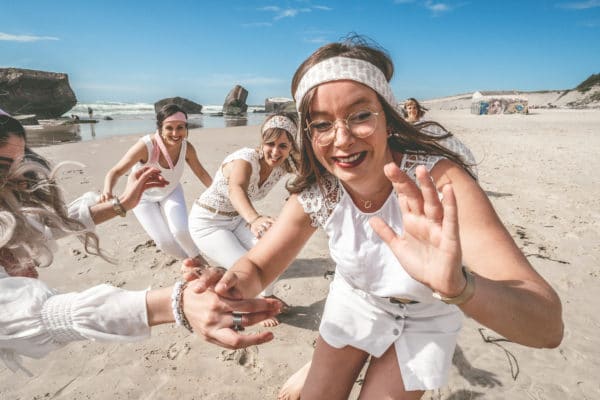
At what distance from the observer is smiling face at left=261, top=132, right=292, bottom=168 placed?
13.0 ft

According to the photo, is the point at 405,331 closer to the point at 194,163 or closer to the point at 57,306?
the point at 57,306

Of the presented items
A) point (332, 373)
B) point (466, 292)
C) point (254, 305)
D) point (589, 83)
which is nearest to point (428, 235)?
point (466, 292)

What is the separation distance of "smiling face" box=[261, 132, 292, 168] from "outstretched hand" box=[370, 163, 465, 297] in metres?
2.62

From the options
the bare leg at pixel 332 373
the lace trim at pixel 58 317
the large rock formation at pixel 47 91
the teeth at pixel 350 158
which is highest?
the large rock formation at pixel 47 91

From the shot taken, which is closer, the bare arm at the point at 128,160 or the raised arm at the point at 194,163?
the bare arm at the point at 128,160

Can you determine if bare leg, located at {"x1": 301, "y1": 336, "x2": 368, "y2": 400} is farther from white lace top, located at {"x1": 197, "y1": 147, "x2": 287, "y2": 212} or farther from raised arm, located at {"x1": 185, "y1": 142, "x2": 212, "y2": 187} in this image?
raised arm, located at {"x1": 185, "y1": 142, "x2": 212, "y2": 187}

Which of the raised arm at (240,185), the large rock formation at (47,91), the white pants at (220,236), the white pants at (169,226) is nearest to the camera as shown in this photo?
the raised arm at (240,185)

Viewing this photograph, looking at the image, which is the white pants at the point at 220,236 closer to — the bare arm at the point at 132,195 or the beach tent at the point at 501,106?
the bare arm at the point at 132,195

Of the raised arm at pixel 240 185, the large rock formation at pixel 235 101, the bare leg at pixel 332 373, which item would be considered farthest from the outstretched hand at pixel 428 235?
the large rock formation at pixel 235 101

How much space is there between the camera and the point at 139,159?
4.76m

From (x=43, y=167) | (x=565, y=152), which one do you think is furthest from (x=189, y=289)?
(x=565, y=152)

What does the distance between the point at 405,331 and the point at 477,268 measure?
28.8 inches

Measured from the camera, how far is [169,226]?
15.2ft

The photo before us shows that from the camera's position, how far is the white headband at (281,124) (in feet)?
12.8
